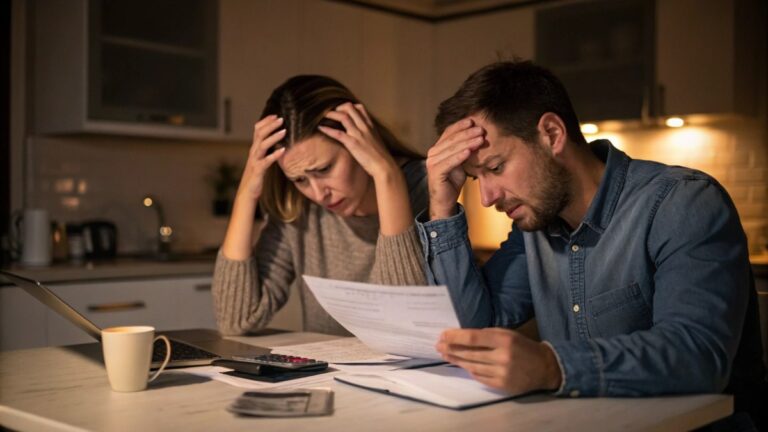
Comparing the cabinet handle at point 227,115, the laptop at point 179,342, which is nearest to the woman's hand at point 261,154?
the laptop at point 179,342

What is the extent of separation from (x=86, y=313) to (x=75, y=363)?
1704mm

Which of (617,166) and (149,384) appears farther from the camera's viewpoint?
(617,166)

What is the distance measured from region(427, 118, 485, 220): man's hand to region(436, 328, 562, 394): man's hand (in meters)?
0.46

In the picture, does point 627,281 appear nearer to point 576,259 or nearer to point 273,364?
point 576,259

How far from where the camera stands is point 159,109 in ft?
A: 12.3

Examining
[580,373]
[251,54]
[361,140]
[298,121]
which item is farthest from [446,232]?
[251,54]

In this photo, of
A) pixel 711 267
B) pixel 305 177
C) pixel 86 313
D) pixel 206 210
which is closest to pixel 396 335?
pixel 711 267

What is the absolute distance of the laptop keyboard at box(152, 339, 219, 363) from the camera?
5.08 ft

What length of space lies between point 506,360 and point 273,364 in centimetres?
39

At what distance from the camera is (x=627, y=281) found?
59.1 inches

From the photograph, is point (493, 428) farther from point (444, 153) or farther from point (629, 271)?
point (444, 153)

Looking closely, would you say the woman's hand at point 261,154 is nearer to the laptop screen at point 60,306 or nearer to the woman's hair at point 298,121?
the woman's hair at point 298,121

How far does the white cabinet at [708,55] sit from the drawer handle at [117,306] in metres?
2.44

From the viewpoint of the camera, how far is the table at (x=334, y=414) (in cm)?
111
